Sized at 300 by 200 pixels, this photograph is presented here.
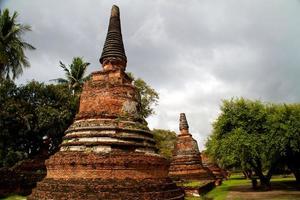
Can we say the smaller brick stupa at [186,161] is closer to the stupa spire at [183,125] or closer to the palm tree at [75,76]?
the stupa spire at [183,125]

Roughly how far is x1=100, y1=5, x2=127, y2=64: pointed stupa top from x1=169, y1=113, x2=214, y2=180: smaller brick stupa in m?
12.1

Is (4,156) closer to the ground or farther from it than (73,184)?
farther from it

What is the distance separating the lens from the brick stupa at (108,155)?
9.77 m

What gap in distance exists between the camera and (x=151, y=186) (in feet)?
33.6

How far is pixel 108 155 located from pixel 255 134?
43.0ft

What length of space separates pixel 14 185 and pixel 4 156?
2772 millimetres

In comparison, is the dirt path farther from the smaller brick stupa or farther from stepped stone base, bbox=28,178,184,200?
stepped stone base, bbox=28,178,184,200

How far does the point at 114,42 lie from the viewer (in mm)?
14297

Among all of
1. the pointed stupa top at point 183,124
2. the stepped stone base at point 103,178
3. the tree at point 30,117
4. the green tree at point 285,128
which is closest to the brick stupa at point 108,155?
the stepped stone base at point 103,178

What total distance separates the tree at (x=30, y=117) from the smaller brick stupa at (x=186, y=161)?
396 inches

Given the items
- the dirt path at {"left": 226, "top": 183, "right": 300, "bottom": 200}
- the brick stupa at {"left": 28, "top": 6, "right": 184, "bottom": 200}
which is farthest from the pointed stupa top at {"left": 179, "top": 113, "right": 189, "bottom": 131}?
the brick stupa at {"left": 28, "top": 6, "right": 184, "bottom": 200}

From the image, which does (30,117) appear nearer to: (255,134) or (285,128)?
(255,134)

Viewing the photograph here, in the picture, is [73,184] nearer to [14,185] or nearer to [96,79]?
[96,79]

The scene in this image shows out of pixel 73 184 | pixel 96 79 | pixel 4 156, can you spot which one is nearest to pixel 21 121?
pixel 4 156
